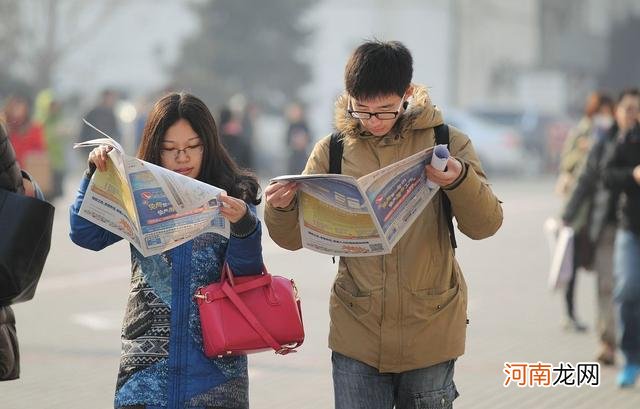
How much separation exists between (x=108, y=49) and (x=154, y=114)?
164 ft

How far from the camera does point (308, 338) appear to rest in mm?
10727

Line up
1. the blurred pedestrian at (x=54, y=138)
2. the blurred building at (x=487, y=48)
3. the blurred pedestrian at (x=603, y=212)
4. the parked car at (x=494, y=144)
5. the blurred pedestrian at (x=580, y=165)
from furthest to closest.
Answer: the blurred building at (x=487, y=48) < the parked car at (x=494, y=144) < the blurred pedestrian at (x=54, y=138) < the blurred pedestrian at (x=580, y=165) < the blurred pedestrian at (x=603, y=212)

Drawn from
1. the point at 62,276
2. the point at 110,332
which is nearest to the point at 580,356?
the point at 110,332

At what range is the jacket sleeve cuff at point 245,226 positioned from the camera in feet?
15.3

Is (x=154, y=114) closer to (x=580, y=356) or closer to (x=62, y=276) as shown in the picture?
(x=580, y=356)

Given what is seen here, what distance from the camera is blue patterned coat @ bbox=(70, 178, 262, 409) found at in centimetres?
471

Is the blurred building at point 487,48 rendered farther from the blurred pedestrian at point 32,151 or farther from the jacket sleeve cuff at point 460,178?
the jacket sleeve cuff at point 460,178

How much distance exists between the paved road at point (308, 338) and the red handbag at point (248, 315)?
11.0ft

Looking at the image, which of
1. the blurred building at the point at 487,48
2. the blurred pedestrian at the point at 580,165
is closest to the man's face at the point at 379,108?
the blurred pedestrian at the point at 580,165

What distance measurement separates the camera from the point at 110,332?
430 inches

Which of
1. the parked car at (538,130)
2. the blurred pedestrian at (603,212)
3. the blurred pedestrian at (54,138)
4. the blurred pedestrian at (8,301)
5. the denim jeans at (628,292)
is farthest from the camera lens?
the parked car at (538,130)

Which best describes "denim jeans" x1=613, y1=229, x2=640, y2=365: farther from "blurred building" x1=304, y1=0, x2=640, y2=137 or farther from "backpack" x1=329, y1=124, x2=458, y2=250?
"blurred building" x1=304, y1=0, x2=640, y2=137

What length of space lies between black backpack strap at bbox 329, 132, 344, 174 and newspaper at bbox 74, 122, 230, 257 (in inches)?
18.7

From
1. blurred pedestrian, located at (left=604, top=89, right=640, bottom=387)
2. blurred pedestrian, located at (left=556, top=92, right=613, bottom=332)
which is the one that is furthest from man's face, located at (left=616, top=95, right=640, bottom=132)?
blurred pedestrian, located at (left=556, top=92, right=613, bottom=332)
